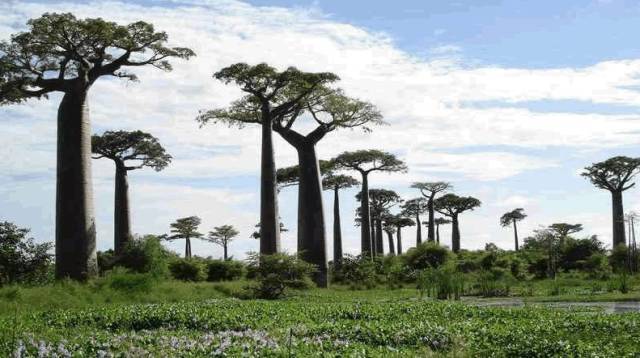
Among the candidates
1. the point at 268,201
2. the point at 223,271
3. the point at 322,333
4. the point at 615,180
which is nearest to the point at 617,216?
the point at 615,180

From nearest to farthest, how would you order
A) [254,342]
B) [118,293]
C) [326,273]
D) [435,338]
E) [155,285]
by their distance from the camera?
[254,342], [435,338], [118,293], [155,285], [326,273]

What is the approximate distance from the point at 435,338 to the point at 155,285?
1426 cm

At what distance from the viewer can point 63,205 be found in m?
24.8

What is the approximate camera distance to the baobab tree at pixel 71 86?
2473 centimetres

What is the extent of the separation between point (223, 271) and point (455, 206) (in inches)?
1059

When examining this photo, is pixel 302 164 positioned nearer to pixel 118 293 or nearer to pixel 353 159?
pixel 353 159

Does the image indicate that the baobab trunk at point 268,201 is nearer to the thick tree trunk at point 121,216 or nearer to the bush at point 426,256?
the thick tree trunk at point 121,216

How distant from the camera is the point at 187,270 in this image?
3169 cm

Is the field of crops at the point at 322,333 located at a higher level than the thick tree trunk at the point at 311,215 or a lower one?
lower

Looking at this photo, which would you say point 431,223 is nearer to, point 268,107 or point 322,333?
point 268,107

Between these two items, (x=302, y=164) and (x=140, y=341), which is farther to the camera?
(x=302, y=164)

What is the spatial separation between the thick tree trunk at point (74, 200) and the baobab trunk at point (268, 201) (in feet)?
23.4

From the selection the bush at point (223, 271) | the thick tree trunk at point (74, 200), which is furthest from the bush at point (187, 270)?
the thick tree trunk at point (74, 200)

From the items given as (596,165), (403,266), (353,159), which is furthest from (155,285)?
(596,165)
